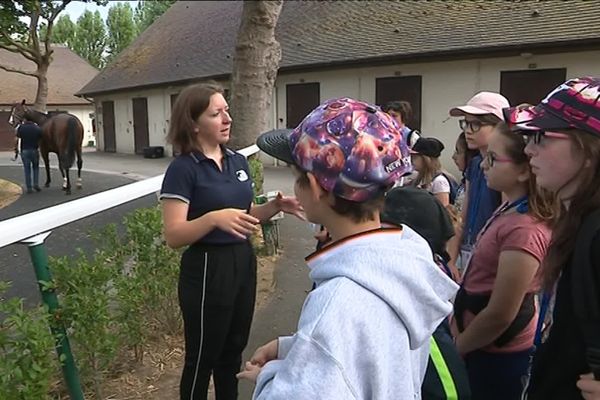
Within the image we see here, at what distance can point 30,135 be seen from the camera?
14469 millimetres

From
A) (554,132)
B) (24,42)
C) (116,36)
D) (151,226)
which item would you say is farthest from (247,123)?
(116,36)

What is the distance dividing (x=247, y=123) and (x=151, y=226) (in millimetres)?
3806

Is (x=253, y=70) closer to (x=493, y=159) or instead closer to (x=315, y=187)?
(x=493, y=159)

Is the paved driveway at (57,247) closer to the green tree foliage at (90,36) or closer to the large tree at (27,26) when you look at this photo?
the large tree at (27,26)

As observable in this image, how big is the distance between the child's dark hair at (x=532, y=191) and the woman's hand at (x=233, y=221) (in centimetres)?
114

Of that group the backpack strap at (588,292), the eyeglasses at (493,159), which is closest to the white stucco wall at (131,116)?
the eyeglasses at (493,159)

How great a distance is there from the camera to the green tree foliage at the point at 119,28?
6500cm

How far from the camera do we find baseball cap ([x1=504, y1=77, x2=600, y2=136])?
4.59 feet

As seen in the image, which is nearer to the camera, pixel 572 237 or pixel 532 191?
pixel 572 237

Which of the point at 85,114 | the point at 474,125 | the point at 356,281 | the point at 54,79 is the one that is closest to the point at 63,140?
the point at 474,125

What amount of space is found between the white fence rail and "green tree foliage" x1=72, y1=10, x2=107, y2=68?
232ft

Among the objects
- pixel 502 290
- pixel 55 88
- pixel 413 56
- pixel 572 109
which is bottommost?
pixel 502 290

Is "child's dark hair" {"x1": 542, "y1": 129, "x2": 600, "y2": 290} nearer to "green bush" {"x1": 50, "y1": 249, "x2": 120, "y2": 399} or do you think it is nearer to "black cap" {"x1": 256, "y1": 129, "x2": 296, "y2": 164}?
"black cap" {"x1": 256, "y1": 129, "x2": 296, "y2": 164}

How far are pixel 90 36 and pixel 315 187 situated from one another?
73.1m
